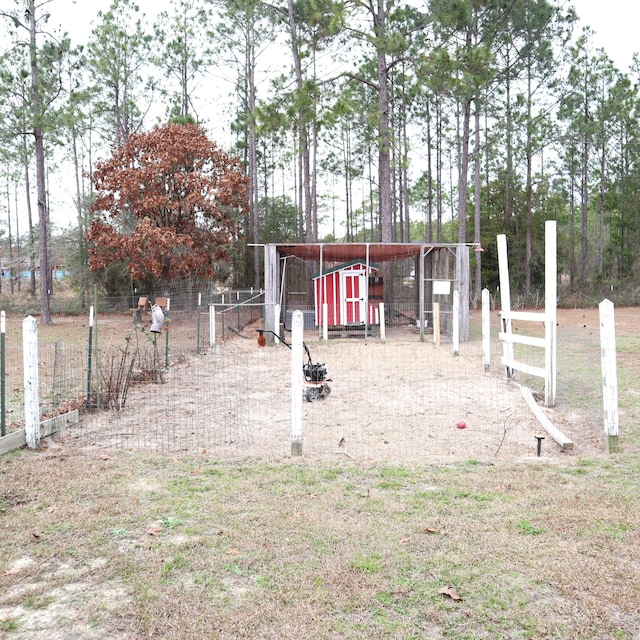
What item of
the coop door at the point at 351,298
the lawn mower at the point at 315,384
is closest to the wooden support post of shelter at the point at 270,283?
the coop door at the point at 351,298

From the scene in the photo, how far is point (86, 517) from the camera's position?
4.04 m

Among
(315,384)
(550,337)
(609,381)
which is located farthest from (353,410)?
(609,381)

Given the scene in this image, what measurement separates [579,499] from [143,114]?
109 ft

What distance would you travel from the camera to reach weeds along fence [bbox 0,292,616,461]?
6141mm

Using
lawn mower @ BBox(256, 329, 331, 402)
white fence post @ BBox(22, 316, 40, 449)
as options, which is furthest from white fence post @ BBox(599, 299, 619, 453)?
white fence post @ BBox(22, 316, 40, 449)

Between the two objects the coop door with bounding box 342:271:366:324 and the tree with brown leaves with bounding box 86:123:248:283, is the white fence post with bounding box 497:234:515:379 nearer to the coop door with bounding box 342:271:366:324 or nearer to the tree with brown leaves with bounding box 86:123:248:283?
the coop door with bounding box 342:271:366:324

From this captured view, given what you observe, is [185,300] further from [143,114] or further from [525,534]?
[143,114]

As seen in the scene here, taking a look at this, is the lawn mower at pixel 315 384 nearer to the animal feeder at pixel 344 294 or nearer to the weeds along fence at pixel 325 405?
the weeds along fence at pixel 325 405

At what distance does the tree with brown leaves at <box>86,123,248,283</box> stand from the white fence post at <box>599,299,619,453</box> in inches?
746

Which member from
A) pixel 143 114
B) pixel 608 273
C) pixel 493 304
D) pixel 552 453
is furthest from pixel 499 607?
pixel 608 273

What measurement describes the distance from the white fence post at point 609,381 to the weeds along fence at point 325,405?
27cm

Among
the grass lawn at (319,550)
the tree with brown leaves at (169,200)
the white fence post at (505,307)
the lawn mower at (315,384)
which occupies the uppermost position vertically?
the tree with brown leaves at (169,200)

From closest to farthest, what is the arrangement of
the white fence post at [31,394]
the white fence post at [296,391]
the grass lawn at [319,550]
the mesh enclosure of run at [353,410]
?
the grass lawn at [319,550], the white fence post at [296,391], the white fence post at [31,394], the mesh enclosure of run at [353,410]

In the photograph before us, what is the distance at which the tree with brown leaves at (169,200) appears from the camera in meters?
23.4
